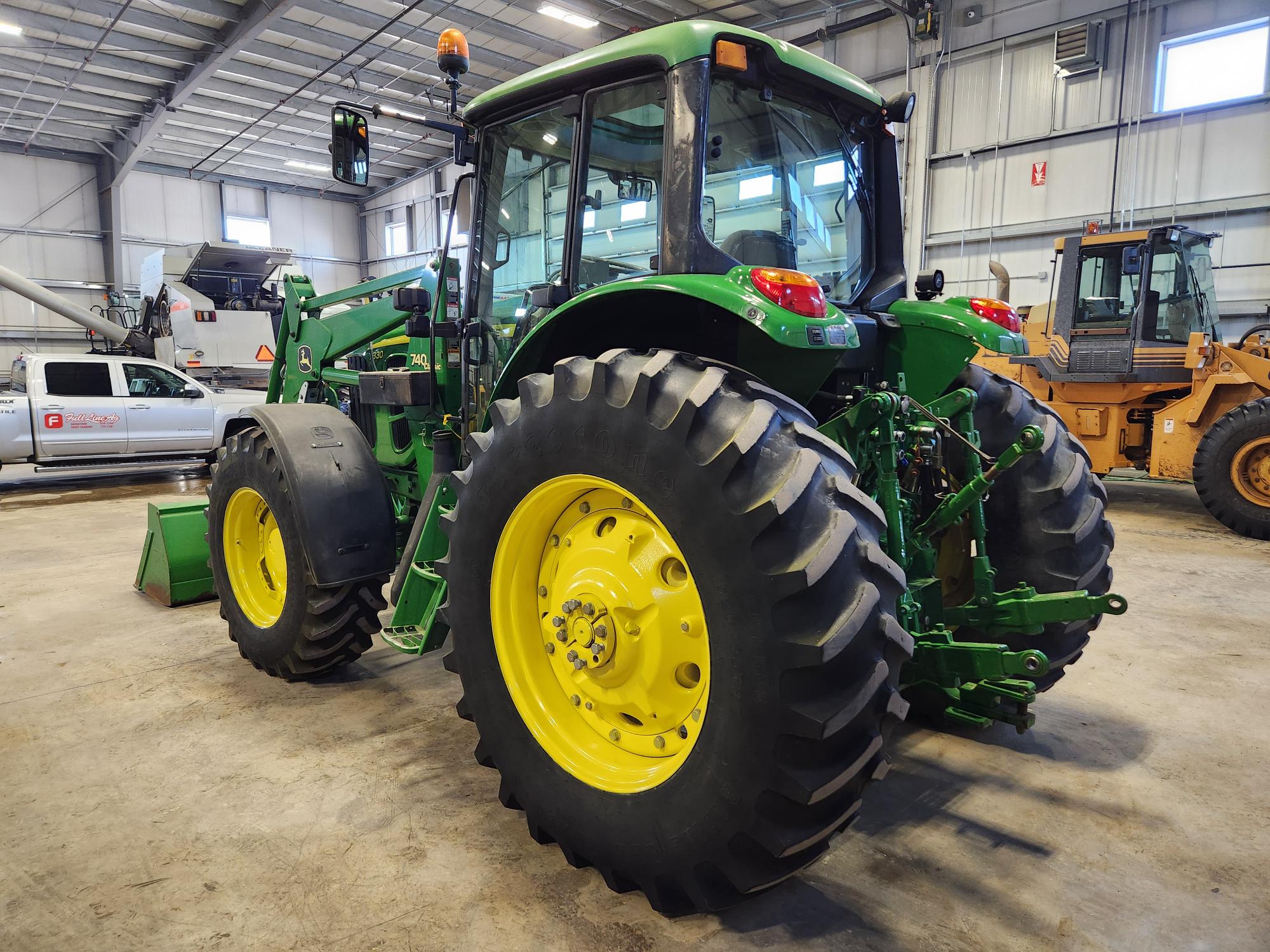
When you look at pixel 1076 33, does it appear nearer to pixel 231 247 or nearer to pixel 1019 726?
pixel 1019 726

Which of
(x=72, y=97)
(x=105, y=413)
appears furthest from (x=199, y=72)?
(x=105, y=413)

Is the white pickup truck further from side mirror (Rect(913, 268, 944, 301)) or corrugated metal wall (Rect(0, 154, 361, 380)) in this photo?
corrugated metal wall (Rect(0, 154, 361, 380))

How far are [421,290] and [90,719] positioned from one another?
2246 mm

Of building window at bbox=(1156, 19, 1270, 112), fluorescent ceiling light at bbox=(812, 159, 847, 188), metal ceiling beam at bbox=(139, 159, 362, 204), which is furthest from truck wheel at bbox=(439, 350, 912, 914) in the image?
metal ceiling beam at bbox=(139, 159, 362, 204)

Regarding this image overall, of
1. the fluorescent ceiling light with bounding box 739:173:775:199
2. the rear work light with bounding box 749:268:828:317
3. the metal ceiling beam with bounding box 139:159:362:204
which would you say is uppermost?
the metal ceiling beam with bounding box 139:159:362:204

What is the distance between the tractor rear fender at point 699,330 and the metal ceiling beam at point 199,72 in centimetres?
1180

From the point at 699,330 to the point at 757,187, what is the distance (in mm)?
543

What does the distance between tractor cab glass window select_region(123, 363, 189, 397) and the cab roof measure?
9.29m

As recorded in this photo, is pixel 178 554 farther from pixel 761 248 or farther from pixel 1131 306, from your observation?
pixel 1131 306

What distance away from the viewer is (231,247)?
→ 13.3 m

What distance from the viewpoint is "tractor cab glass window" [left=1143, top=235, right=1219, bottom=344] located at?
26.7ft

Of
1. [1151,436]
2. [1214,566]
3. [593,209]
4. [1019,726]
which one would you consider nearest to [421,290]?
[593,209]

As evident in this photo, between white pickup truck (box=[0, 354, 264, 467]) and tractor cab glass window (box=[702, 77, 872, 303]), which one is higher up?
tractor cab glass window (box=[702, 77, 872, 303])

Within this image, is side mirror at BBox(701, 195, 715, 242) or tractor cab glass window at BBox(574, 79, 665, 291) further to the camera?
tractor cab glass window at BBox(574, 79, 665, 291)
